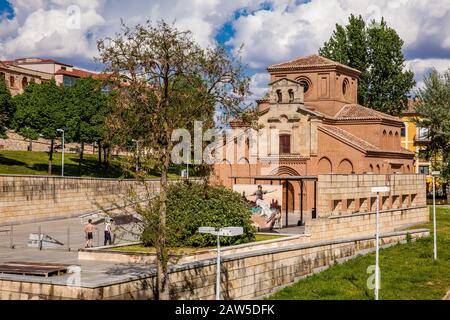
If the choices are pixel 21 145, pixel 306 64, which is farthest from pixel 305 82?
pixel 21 145

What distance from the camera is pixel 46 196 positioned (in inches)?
1868

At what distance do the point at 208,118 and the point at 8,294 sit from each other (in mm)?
7634

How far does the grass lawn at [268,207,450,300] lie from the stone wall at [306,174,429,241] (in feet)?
13.8

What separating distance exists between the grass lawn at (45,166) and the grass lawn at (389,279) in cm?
3513

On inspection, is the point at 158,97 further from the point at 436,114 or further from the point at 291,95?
the point at 436,114

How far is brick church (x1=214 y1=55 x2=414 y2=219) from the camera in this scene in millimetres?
54531

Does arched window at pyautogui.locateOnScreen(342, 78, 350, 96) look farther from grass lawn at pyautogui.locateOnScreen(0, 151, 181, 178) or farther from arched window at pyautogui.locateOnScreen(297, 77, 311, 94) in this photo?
grass lawn at pyautogui.locateOnScreen(0, 151, 181, 178)

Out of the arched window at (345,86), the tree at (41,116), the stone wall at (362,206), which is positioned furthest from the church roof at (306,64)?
the tree at (41,116)

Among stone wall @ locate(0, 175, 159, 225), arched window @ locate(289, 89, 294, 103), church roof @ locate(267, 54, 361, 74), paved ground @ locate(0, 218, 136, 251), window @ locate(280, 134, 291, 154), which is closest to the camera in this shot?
paved ground @ locate(0, 218, 136, 251)

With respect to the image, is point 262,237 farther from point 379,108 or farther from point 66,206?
point 379,108

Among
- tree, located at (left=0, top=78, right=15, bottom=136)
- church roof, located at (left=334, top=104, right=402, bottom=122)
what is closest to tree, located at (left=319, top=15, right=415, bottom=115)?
church roof, located at (left=334, top=104, right=402, bottom=122)

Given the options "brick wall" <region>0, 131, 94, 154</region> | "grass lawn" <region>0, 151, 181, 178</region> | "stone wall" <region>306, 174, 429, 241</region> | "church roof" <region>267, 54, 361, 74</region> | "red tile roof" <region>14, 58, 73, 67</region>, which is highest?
"red tile roof" <region>14, 58, 73, 67</region>

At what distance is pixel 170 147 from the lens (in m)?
19.5

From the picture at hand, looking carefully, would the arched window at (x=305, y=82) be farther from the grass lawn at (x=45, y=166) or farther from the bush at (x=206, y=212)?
the bush at (x=206, y=212)
